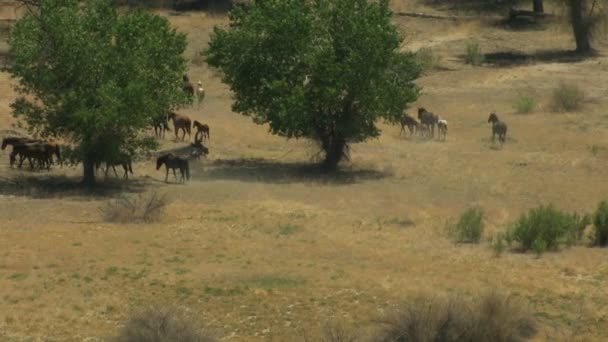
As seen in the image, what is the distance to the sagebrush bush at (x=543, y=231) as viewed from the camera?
88.0ft

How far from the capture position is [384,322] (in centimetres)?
1889

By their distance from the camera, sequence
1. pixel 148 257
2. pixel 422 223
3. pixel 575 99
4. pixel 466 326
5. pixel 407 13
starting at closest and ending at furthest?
pixel 466 326
pixel 148 257
pixel 422 223
pixel 575 99
pixel 407 13

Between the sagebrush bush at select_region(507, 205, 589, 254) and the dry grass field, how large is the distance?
0.40 metres

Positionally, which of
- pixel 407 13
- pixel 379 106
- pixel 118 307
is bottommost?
pixel 118 307

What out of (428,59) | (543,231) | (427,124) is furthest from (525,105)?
(543,231)

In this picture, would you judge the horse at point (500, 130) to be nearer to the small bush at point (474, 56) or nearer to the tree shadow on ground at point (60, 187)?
the tree shadow on ground at point (60, 187)

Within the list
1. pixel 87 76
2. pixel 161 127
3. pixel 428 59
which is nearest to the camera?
Answer: pixel 87 76

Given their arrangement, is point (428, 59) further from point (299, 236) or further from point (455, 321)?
point (455, 321)

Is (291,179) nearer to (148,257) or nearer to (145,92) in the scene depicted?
(145,92)

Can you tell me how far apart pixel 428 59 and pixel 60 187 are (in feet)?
99.1

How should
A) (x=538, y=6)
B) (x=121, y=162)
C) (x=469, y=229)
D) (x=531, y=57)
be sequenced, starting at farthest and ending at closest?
(x=538, y=6), (x=531, y=57), (x=121, y=162), (x=469, y=229)

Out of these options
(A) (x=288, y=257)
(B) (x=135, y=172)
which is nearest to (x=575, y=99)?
(B) (x=135, y=172)

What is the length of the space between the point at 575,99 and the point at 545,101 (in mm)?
2557

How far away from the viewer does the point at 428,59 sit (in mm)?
60625
